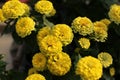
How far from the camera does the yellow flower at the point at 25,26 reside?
1351 millimetres

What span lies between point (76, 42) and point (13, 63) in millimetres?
1034

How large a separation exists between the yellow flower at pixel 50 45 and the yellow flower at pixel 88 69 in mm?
95

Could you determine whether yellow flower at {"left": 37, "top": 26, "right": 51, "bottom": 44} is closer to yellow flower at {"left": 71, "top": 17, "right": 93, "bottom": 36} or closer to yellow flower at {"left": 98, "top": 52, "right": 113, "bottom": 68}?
yellow flower at {"left": 71, "top": 17, "right": 93, "bottom": 36}

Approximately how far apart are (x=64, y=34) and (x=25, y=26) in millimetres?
154

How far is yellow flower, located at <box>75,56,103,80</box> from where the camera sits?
4.09 feet

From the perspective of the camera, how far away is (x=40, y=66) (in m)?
1.33

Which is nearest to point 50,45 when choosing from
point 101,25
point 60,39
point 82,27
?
point 60,39

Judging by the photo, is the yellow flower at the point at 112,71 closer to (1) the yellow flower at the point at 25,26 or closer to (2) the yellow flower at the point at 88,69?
(2) the yellow flower at the point at 88,69

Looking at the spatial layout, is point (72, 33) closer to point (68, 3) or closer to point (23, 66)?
point (68, 3)

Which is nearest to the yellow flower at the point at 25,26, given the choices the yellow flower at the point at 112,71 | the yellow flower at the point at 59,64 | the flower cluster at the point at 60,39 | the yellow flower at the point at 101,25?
the flower cluster at the point at 60,39

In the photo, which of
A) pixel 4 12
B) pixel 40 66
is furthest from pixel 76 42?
pixel 4 12

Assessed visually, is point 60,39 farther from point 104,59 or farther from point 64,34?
point 104,59

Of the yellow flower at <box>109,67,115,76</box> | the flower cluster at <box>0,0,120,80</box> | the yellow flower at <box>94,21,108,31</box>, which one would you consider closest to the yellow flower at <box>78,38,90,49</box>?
the flower cluster at <box>0,0,120,80</box>

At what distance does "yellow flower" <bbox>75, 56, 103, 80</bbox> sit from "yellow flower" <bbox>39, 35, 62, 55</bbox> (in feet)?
0.31
